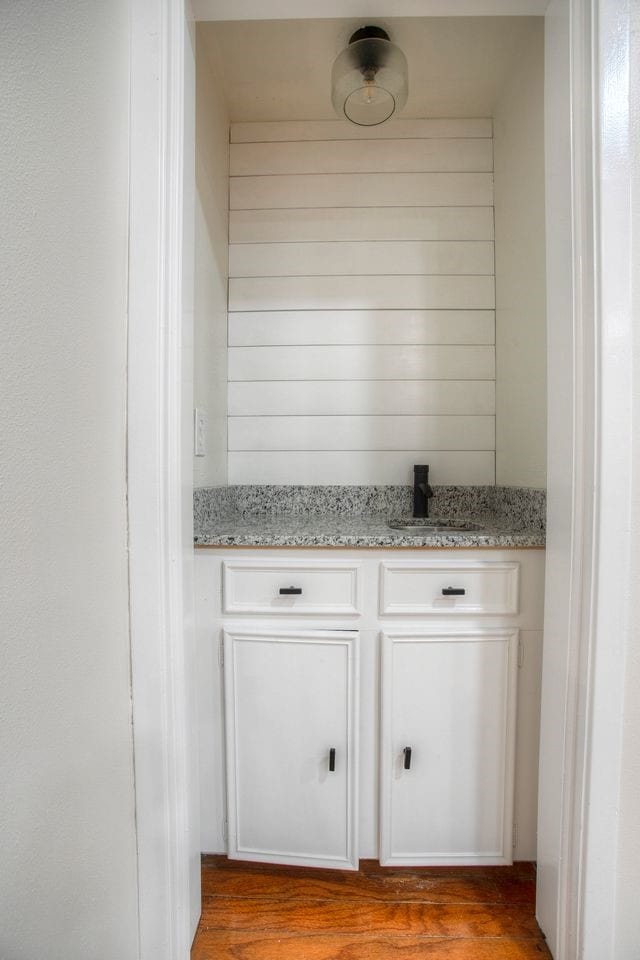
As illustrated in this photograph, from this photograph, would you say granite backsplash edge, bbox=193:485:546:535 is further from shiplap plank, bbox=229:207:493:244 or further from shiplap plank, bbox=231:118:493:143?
shiplap plank, bbox=231:118:493:143

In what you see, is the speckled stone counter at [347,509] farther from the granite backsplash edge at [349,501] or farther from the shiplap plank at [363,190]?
the shiplap plank at [363,190]

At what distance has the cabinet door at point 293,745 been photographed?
43.3 inches

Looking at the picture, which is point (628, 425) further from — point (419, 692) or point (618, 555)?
point (419, 692)

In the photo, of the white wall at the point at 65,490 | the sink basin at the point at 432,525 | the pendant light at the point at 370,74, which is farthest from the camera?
the sink basin at the point at 432,525

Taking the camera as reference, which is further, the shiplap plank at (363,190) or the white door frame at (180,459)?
the shiplap plank at (363,190)

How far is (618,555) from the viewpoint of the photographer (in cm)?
85

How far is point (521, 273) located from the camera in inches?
54.7

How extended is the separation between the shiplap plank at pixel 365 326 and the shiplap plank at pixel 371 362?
3 centimetres

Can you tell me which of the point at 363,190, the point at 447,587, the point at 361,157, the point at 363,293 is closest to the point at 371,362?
the point at 363,293

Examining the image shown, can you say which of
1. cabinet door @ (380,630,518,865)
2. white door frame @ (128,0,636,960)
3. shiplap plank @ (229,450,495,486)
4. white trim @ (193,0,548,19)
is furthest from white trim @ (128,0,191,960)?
shiplap plank @ (229,450,495,486)

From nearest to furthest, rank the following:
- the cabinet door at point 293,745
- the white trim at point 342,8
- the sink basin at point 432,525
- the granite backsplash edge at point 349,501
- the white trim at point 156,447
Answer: the white trim at point 156,447 → the white trim at point 342,8 → the cabinet door at point 293,745 → the sink basin at point 432,525 → the granite backsplash edge at point 349,501

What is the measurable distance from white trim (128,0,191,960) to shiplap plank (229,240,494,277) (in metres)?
0.76

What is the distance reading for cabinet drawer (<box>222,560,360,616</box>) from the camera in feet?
3.64

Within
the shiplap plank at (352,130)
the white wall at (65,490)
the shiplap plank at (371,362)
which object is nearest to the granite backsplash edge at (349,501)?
the shiplap plank at (371,362)
